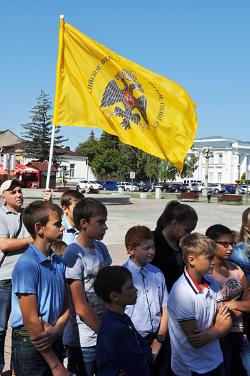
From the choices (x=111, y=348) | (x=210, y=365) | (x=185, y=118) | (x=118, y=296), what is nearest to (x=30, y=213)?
(x=118, y=296)

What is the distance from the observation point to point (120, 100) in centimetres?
639

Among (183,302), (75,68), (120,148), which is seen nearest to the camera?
(183,302)

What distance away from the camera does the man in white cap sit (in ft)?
14.9

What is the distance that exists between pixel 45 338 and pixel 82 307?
443 mm

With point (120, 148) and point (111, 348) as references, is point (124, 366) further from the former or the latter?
point (120, 148)

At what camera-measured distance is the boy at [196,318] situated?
11.4ft

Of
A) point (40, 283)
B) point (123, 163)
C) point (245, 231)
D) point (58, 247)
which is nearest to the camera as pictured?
point (40, 283)

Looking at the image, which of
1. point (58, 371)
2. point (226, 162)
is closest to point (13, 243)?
point (58, 371)

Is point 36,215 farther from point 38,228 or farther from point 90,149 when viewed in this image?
point 90,149

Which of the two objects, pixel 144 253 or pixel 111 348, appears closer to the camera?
pixel 111 348

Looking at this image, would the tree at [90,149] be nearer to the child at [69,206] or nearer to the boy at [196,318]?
the child at [69,206]

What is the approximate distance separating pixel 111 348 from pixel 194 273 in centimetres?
91

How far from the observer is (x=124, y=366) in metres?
2.96

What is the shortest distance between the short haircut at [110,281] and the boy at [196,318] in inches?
22.0
